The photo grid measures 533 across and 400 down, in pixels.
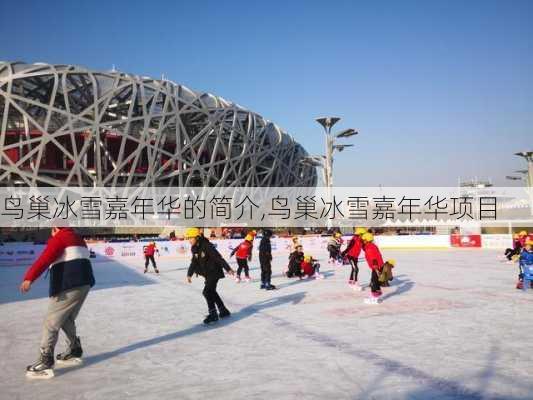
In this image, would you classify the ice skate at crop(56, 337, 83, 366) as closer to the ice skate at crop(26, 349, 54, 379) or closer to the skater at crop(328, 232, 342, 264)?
the ice skate at crop(26, 349, 54, 379)

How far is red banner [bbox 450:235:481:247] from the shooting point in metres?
29.6

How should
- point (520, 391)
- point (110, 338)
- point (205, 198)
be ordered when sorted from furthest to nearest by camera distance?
point (205, 198) < point (110, 338) < point (520, 391)

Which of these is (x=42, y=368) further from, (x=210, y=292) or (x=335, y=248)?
(x=335, y=248)

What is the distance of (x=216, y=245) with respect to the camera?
1066 inches

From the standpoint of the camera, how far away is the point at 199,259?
739cm

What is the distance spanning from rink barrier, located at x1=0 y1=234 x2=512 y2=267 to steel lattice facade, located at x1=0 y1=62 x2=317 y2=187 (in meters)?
21.7

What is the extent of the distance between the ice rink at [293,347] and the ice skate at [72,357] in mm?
195

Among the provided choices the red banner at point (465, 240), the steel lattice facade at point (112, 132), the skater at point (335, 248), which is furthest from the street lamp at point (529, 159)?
the skater at point (335, 248)

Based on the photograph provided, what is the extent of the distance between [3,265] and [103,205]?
77.5 feet

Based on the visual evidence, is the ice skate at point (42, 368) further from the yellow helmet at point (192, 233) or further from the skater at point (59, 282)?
the yellow helmet at point (192, 233)

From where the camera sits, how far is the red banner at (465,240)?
29594mm

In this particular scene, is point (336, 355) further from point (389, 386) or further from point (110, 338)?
point (110, 338)

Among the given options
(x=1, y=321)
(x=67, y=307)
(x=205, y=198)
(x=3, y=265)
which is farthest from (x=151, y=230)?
(x=67, y=307)

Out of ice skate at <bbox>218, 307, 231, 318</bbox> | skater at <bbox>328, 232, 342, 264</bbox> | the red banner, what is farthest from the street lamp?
ice skate at <bbox>218, 307, 231, 318</bbox>
